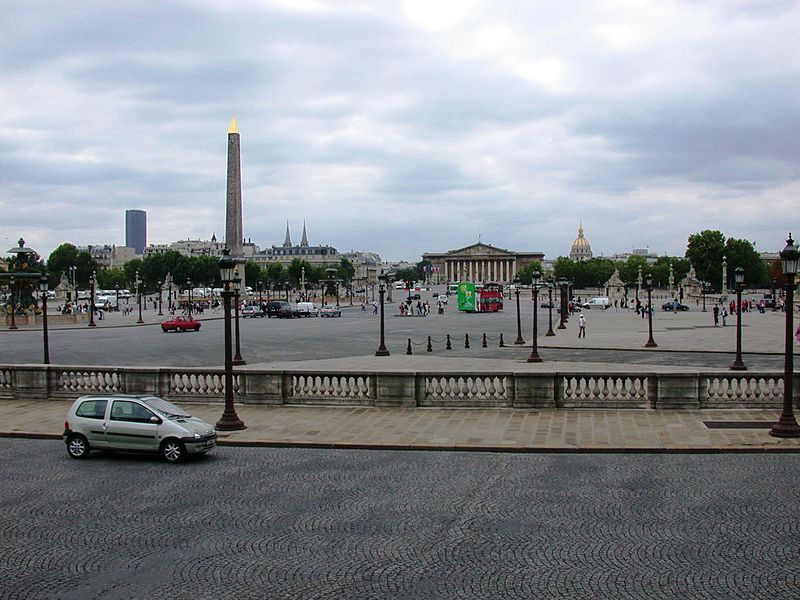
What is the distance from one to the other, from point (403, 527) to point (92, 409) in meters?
8.00

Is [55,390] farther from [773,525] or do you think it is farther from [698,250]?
[698,250]

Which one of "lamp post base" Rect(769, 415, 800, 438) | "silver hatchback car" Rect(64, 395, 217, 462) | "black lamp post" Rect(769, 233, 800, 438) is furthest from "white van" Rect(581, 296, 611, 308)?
"silver hatchback car" Rect(64, 395, 217, 462)

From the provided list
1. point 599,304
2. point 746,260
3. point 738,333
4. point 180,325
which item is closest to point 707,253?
point 746,260

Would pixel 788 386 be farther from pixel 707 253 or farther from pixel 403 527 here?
pixel 707 253

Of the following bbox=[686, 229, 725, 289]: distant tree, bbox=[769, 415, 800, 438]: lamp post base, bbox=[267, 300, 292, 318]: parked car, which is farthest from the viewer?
bbox=[686, 229, 725, 289]: distant tree

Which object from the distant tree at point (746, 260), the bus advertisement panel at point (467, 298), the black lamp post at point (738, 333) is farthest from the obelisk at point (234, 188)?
the distant tree at point (746, 260)

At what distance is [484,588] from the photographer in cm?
913

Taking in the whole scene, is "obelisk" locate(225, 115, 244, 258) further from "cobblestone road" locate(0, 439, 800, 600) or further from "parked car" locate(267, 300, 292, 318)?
"cobblestone road" locate(0, 439, 800, 600)

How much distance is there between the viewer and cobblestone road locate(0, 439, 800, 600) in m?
9.29

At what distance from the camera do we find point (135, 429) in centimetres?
1589

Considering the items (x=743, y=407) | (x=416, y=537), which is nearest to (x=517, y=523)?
(x=416, y=537)

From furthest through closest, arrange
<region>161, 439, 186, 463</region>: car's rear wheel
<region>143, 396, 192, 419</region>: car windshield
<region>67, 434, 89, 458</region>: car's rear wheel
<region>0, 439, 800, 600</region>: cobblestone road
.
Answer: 1. <region>67, 434, 89, 458</region>: car's rear wheel
2. <region>143, 396, 192, 419</region>: car windshield
3. <region>161, 439, 186, 463</region>: car's rear wheel
4. <region>0, 439, 800, 600</region>: cobblestone road

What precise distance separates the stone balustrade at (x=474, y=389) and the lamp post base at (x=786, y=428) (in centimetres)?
296

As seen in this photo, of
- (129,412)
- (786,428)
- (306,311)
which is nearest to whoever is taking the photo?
(129,412)
